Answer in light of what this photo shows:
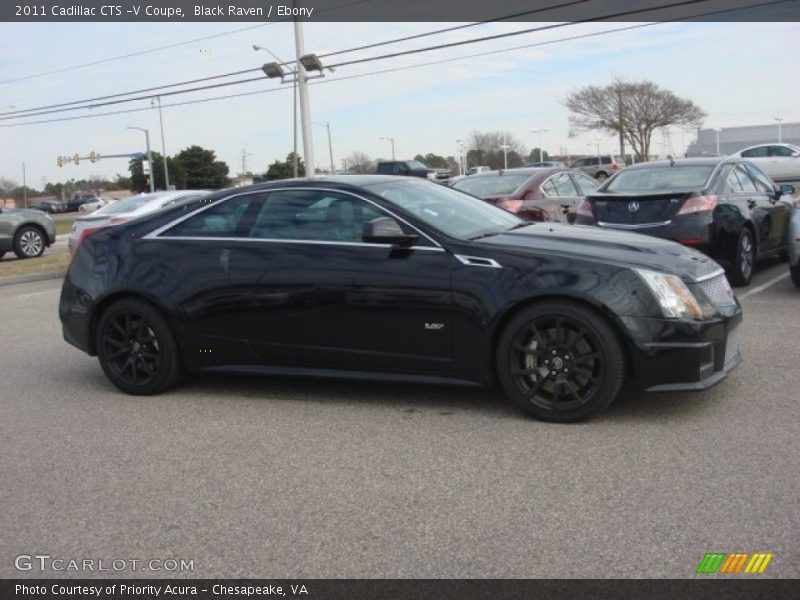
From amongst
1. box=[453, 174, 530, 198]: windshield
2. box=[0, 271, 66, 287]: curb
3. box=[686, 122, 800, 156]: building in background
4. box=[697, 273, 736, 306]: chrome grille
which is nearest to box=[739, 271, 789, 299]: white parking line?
box=[453, 174, 530, 198]: windshield

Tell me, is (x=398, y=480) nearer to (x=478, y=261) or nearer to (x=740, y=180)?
(x=478, y=261)

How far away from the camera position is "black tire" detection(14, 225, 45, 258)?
19.1 meters

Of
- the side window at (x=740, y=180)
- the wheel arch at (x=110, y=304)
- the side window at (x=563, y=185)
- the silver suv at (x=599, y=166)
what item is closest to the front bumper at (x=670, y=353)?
the wheel arch at (x=110, y=304)

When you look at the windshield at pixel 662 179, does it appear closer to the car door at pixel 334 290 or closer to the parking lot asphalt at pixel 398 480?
the parking lot asphalt at pixel 398 480

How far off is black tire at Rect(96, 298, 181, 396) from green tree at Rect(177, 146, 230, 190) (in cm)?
7656

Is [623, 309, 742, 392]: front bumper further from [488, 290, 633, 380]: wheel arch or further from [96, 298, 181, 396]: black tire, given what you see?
[96, 298, 181, 396]: black tire

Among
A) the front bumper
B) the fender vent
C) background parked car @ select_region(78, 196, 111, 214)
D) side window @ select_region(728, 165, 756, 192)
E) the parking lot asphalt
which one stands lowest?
the parking lot asphalt

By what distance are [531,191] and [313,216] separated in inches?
249

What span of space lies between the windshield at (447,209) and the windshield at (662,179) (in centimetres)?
416

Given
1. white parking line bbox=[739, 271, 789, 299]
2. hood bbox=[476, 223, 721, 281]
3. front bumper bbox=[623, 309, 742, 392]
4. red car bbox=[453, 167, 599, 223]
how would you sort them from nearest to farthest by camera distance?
front bumper bbox=[623, 309, 742, 392] < hood bbox=[476, 223, 721, 281] < white parking line bbox=[739, 271, 789, 299] < red car bbox=[453, 167, 599, 223]

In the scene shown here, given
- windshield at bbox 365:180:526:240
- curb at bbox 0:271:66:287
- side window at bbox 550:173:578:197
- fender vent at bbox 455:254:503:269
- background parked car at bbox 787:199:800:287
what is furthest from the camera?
curb at bbox 0:271:66:287

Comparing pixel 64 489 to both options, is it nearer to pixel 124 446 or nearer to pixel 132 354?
pixel 124 446

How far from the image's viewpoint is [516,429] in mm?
4898
